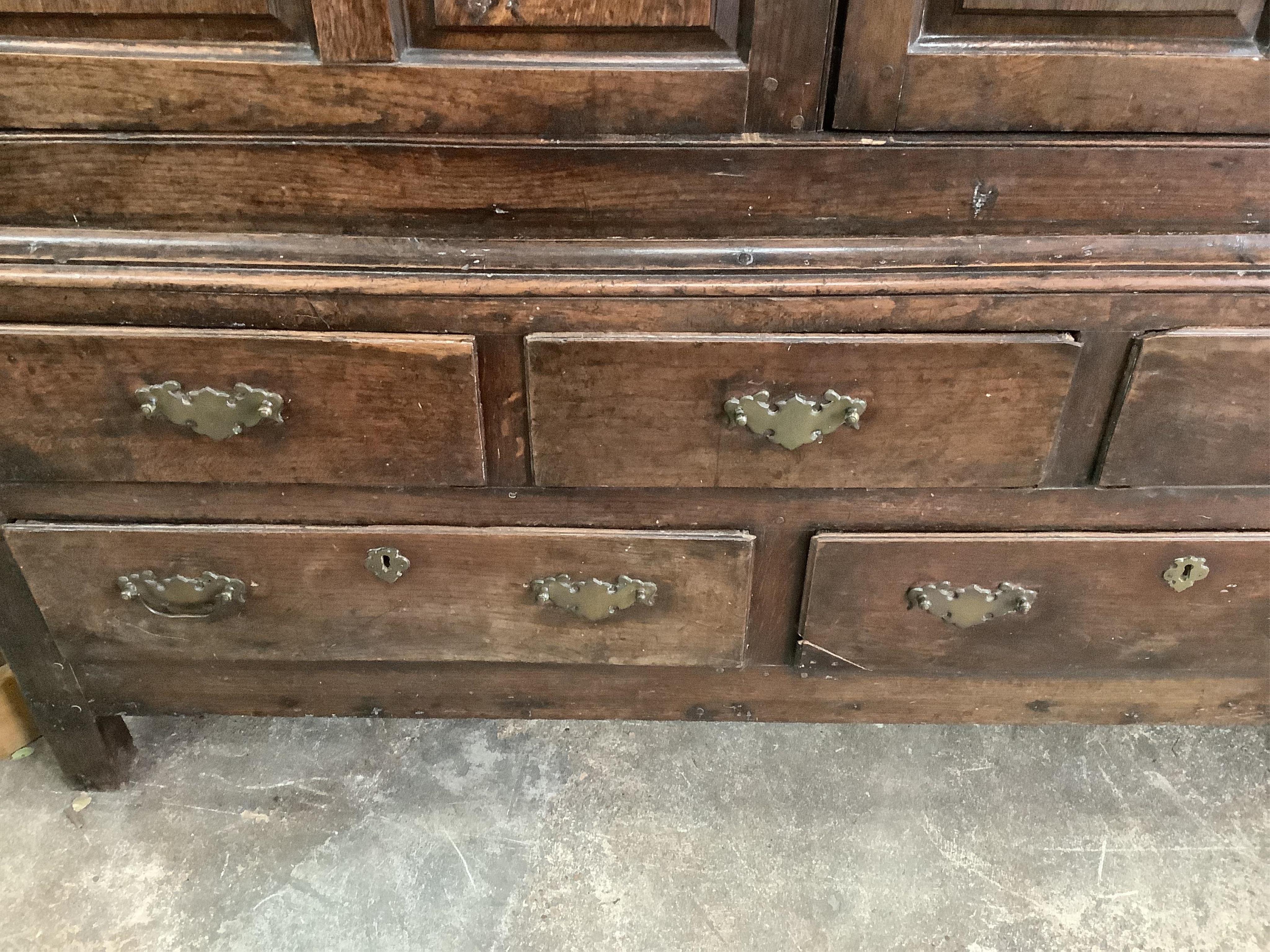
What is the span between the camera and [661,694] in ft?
3.84

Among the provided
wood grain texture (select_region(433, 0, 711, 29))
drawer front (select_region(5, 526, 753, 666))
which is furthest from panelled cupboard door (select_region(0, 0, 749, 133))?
drawer front (select_region(5, 526, 753, 666))

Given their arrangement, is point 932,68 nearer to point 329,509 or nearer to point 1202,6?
point 1202,6

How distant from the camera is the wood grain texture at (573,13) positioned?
77 cm

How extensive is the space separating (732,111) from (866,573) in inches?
20.6

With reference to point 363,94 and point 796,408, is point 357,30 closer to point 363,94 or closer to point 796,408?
point 363,94

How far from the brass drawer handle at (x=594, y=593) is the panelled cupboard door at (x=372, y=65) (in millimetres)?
490

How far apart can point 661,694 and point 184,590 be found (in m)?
0.59

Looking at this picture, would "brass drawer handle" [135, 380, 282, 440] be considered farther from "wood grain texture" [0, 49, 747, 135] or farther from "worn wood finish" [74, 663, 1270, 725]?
"worn wood finish" [74, 663, 1270, 725]

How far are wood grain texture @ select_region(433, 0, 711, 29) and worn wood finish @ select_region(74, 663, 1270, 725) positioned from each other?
735mm

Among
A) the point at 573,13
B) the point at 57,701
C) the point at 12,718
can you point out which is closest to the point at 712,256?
the point at 573,13

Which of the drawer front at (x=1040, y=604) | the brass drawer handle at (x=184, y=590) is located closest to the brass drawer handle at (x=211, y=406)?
the brass drawer handle at (x=184, y=590)

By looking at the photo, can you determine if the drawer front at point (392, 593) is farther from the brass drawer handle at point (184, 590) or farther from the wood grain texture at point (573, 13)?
the wood grain texture at point (573, 13)

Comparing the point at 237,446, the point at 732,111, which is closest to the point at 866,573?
the point at 732,111

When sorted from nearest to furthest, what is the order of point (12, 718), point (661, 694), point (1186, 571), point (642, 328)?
point (642, 328)
point (1186, 571)
point (661, 694)
point (12, 718)
